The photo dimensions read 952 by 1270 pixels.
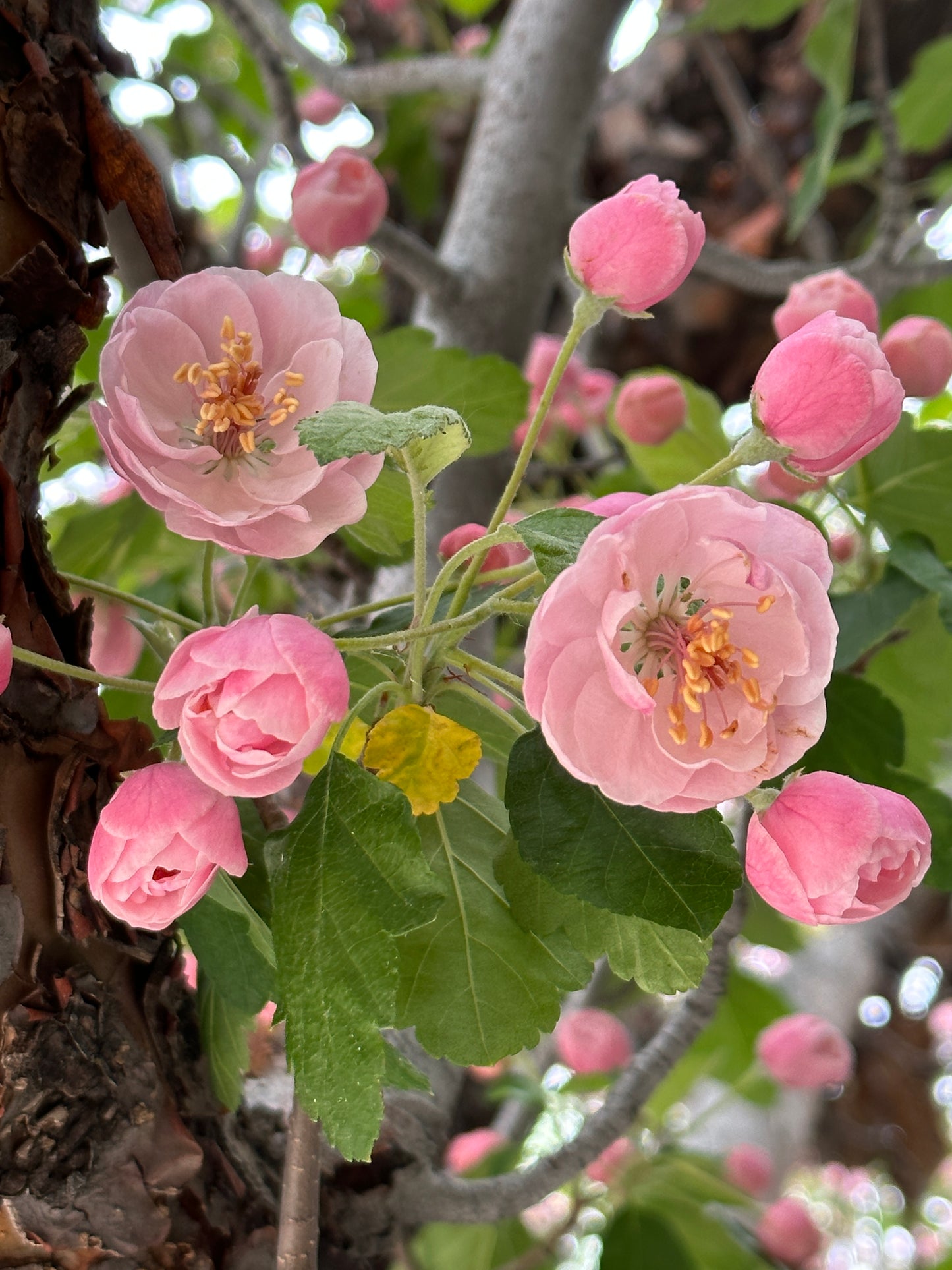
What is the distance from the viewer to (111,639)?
0.92m

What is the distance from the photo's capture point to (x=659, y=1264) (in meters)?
1.26

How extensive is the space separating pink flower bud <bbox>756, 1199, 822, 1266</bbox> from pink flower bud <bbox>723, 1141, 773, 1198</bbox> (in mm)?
147

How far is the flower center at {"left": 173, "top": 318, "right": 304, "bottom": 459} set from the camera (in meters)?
0.56

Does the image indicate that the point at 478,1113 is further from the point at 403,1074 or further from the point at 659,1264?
the point at 403,1074

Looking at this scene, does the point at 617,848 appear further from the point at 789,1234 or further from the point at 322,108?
the point at 322,108

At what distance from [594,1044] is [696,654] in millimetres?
1176

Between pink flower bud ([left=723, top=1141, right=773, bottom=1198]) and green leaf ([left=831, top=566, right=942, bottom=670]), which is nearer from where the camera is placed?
green leaf ([left=831, top=566, right=942, bottom=670])

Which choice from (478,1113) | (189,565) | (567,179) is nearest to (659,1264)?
(478,1113)

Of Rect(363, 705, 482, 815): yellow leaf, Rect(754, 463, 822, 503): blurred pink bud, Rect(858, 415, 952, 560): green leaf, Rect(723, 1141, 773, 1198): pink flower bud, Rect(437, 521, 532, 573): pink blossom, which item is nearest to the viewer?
Rect(363, 705, 482, 815): yellow leaf

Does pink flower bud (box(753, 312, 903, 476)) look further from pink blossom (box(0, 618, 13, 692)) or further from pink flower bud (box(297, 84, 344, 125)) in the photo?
pink flower bud (box(297, 84, 344, 125))

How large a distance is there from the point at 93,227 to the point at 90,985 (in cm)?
44

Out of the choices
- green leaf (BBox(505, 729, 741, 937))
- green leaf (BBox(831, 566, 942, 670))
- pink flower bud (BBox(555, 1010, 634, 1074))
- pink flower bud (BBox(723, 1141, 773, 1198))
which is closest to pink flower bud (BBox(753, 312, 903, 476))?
green leaf (BBox(505, 729, 741, 937))

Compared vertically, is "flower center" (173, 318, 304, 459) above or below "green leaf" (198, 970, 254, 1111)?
above

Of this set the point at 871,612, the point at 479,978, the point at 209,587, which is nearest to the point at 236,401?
the point at 209,587
